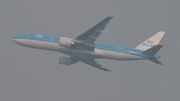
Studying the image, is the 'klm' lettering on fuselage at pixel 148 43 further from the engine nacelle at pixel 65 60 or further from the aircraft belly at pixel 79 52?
the engine nacelle at pixel 65 60

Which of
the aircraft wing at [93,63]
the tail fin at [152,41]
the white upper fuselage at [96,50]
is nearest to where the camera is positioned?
the white upper fuselage at [96,50]

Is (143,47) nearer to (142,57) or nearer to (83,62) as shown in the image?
(142,57)

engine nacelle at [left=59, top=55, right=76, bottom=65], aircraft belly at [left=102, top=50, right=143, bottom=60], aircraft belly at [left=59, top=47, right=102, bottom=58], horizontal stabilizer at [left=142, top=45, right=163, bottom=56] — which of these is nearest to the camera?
horizontal stabilizer at [left=142, top=45, right=163, bottom=56]

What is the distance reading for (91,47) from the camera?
93250 millimetres

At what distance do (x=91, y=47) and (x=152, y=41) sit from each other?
13335 millimetres

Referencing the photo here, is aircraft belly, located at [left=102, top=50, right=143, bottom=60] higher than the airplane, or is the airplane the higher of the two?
the airplane

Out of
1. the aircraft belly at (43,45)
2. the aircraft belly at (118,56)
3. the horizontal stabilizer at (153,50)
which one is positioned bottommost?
the aircraft belly at (118,56)

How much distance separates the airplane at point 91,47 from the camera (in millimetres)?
92062

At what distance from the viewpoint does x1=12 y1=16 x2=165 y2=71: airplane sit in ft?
302

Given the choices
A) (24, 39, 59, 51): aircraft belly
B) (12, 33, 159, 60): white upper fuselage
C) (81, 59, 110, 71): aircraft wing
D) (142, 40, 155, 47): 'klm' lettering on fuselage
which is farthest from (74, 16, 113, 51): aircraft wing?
(142, 40, 155, 47): 'klm' lettering on fuselage

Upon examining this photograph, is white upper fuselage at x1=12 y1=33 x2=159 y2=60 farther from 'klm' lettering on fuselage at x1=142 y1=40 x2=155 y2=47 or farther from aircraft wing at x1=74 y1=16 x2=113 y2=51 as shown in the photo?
'klm' lettering on fuselage at x1=142 y1=40 x2=155 y2=47

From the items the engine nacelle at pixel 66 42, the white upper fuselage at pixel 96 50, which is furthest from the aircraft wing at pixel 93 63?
the engine nacelle at pixel 66 42

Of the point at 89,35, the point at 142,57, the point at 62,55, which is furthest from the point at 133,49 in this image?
the point at 62,55

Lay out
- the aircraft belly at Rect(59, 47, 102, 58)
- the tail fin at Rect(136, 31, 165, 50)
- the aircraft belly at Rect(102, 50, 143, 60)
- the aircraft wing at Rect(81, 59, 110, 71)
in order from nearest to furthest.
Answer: the aircraft belly at Rect(59, 47, 102, 58) → the aircraft belly at Rect(102, 50, 143, 60) → the tail fin at Rect(136, 31, 165, 50) → the aircraft wing at Rect(81, 59, 110, 71)
